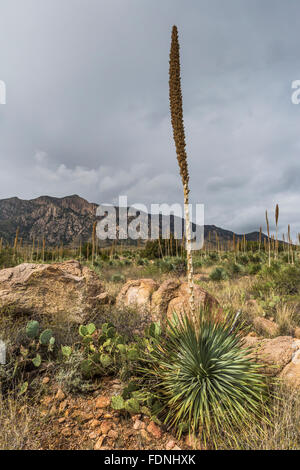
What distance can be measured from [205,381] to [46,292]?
3498 millimetres

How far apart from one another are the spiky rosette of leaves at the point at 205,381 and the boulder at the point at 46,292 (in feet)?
7.41

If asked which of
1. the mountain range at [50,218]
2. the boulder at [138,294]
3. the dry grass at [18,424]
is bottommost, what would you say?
the dry grass at [18,424]

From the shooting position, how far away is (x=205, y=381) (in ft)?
8.61

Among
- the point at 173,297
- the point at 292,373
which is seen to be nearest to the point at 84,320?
the point at 173,297

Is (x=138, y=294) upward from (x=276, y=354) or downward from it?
upward

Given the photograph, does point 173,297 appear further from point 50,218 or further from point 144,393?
point 50,218

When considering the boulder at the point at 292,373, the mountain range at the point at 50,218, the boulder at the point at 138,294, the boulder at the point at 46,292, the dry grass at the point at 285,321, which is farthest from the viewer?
the mountain range at the point at 50,218

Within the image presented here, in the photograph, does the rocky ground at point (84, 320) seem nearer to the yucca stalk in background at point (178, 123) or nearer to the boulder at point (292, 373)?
the boulder at point (292, 373)

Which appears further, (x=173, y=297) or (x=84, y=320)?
(x=173, y=297)

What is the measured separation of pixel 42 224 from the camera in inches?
4193

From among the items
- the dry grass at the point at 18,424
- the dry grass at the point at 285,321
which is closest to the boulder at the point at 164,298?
the dry grass at the point at 285,321

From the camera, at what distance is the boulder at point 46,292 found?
171 inches

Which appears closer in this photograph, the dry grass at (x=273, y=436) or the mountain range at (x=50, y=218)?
the dry grass at (x=273, y=436)
